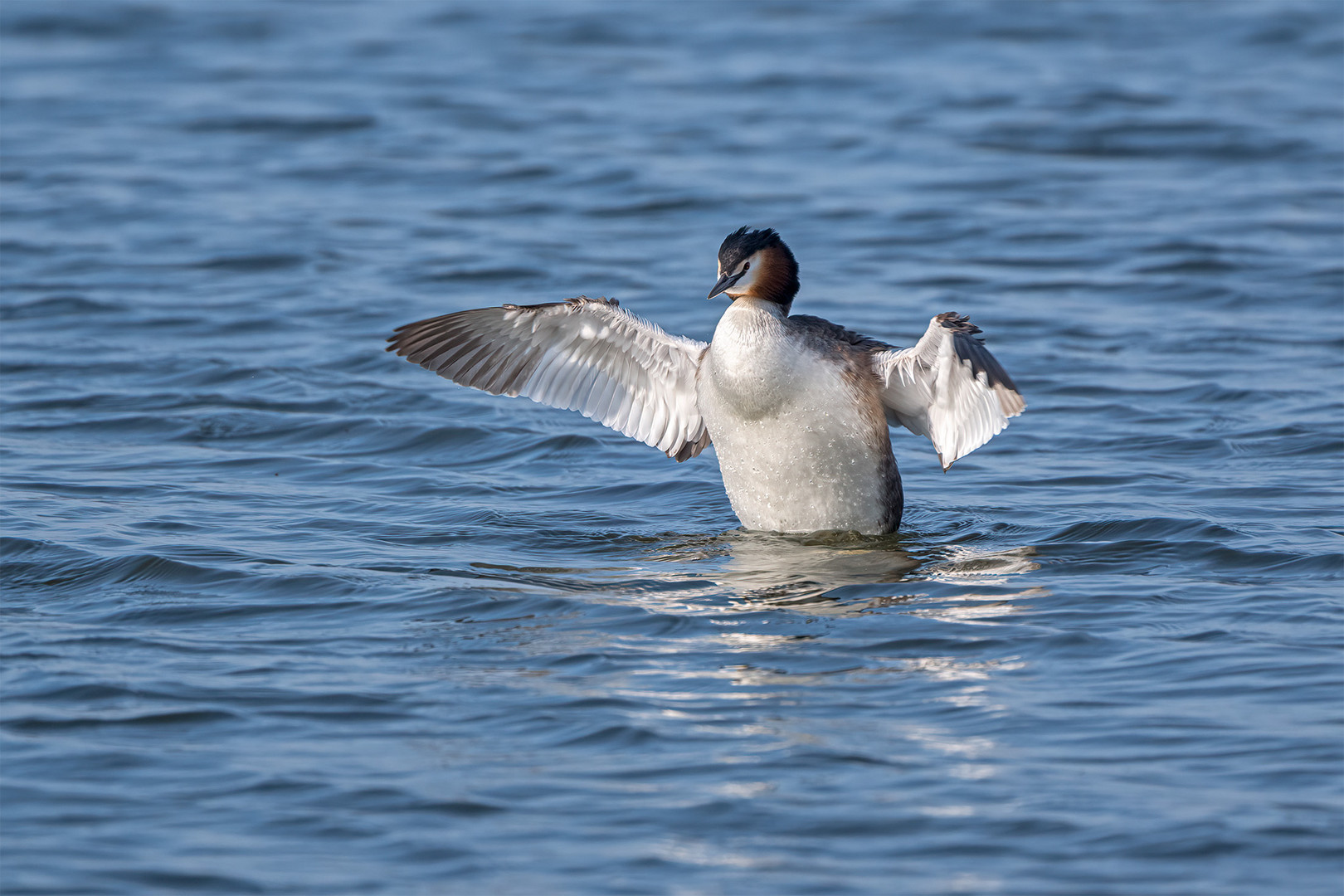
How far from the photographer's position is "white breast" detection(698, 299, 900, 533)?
8.83m

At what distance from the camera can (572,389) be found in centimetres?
1002

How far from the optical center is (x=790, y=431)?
896cm

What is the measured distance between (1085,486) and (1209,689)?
11.3 feet

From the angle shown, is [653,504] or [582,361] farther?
[653,504]

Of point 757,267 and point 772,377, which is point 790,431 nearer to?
point 772,377

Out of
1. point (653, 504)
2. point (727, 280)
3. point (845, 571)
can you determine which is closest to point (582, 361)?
point (653, 504)

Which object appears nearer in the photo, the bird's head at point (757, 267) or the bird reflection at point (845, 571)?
the bird reflection at point (845, 571)

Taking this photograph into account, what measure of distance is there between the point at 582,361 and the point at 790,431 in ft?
4.97

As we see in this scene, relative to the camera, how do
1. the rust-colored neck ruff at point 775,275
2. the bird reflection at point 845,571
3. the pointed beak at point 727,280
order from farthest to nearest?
the rust-colored neck ruff at point 775,275
the pointed beak at point 727,280
the bird reflection at point 845,571

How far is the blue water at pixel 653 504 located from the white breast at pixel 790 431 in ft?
0.78

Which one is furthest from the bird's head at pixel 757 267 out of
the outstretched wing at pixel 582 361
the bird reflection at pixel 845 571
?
the bird reflection at pixel 845 571

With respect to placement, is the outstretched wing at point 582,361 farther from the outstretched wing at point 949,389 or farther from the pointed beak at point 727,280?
the outstretched wing at point 949,389

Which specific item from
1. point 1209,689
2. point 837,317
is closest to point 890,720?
point 1209,689

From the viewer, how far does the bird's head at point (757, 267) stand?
8.73 m
